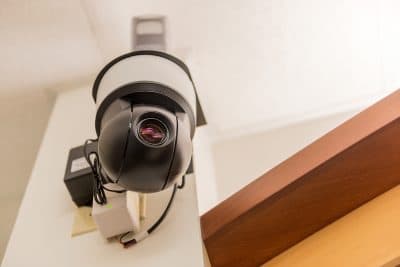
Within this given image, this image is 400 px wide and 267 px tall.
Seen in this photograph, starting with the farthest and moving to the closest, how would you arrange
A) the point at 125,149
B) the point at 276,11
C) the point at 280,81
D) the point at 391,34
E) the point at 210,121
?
1. the point at 210,121
2. the point at 280,81
3. the point at 391,34
4. the point at 276,11
5. the point at 125,149

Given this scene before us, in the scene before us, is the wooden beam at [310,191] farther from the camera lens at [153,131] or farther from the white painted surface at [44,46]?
Result: the white painted surface at [44,46]

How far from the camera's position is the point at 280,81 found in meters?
1.56

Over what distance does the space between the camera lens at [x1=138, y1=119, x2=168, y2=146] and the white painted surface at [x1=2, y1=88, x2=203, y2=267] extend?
28cm

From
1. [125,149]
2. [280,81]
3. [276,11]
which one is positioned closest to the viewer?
[125,149]

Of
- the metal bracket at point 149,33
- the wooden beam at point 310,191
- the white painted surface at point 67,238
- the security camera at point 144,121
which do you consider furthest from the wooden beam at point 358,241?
the metal bracket at point 149,33

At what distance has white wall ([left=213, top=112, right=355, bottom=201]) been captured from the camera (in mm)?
1674

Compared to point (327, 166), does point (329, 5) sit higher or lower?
higher

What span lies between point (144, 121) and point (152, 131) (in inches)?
0.9

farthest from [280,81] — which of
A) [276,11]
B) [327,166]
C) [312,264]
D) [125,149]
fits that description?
[125,149]

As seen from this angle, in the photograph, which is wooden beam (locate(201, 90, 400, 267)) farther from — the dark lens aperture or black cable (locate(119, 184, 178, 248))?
the dark lens aperture

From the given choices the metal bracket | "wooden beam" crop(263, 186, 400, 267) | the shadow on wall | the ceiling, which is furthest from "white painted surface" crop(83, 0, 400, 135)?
"wooden beam" crop(263, 186, 400, 267)

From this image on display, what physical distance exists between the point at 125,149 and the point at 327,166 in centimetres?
45

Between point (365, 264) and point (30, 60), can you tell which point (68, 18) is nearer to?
point (30, 60)

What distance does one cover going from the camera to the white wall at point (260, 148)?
1.67 m
